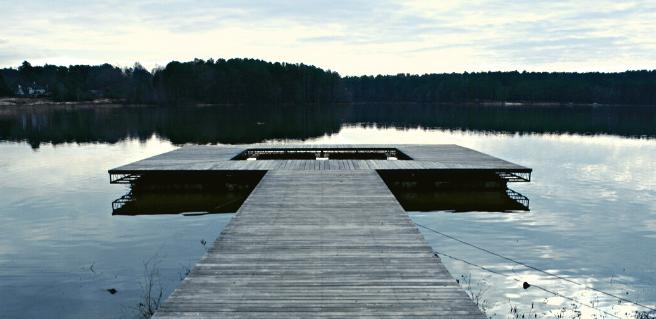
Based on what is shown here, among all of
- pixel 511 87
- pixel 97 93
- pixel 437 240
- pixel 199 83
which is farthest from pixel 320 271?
pixel 511 87

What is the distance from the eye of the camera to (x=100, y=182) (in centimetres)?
1645

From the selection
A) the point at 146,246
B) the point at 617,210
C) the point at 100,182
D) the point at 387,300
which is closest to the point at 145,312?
the point at 146,246

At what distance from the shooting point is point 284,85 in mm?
106688

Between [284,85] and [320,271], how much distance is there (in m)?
104

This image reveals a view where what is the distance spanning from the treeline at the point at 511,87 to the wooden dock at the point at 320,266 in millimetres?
115784

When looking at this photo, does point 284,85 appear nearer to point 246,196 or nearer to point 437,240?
point 246,196

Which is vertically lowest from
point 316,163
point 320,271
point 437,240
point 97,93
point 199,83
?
point 437,240

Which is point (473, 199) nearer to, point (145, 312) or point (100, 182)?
point (145, 312)

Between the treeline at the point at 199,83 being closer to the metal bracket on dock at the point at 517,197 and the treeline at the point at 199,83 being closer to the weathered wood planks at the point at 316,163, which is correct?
the weathered wood planks at the point at 316,163

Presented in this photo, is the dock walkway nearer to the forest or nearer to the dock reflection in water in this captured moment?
the dock reflection in water

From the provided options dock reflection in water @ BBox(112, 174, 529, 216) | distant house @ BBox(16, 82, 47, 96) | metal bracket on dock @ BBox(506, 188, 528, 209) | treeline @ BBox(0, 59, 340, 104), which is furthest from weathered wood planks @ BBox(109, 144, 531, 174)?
distant house @ BBox(16, 82, 47, 96)

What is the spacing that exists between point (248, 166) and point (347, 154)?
791 cm

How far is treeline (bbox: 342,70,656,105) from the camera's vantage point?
Answer: 11375 cm

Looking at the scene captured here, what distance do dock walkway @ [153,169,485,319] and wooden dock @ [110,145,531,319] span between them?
0.5 inches
